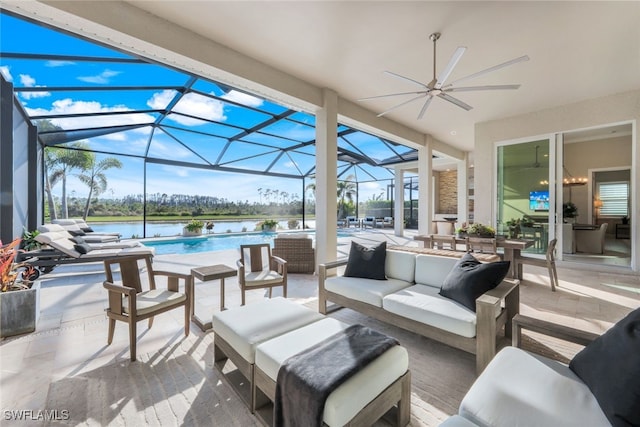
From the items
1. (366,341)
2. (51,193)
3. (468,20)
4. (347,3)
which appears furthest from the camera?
(51,193)

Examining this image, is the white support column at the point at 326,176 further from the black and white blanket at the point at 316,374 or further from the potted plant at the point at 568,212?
the potted plant at the point at 568,212

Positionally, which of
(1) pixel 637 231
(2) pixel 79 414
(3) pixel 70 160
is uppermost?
(3) pixel 70 160

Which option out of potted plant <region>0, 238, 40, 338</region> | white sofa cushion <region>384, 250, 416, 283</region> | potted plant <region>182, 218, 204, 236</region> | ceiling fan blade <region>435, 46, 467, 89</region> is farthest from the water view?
ceiling fan blade <region>435, 46, 467, 89</region>

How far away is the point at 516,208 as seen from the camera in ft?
20.5

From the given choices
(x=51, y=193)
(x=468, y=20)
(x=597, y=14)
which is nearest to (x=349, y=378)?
(x=468, y=20)

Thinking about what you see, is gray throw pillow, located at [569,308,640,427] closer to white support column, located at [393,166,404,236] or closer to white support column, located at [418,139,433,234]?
white support column, located at [418,139,433,234]

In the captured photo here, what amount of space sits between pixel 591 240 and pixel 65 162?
1515 centimetres

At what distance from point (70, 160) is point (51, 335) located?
7902 mm

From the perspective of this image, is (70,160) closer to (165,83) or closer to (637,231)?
(165,83)

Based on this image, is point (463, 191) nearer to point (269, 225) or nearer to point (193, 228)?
point (269, 225)

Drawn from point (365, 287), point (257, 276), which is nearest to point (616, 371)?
point (365, 287)

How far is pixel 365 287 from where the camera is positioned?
2.70 m

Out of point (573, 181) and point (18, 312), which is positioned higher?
point (573, 181)

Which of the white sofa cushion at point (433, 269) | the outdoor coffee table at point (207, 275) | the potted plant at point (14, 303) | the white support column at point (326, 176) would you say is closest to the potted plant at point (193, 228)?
the white support column at point (326, 176)
